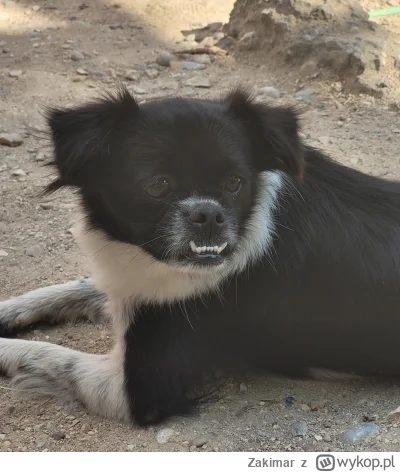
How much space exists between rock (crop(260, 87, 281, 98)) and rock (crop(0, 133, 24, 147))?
2.54m

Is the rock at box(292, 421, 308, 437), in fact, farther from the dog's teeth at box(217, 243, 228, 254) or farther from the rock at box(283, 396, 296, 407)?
the dog's teeth at box(217, 243, 228, 254)

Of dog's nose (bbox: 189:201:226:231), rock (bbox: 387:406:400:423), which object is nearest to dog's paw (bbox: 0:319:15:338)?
dog's nose (bbox: 189:201:226:231)

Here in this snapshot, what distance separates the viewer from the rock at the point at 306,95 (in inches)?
301

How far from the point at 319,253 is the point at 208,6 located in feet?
20.6

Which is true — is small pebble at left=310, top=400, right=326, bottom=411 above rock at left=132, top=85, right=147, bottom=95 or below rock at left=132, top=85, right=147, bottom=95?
below

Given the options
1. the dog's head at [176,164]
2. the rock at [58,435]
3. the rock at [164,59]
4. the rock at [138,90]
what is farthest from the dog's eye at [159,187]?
the rock at [164,59]

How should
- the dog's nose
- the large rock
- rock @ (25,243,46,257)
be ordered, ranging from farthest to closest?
the large rock, rock @ (25,243,46,257), the dog's nose

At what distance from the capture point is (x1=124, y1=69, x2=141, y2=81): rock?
8.05m

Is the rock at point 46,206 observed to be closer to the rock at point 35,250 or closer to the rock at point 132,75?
the rock at point 35,250

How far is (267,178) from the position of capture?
4.00m

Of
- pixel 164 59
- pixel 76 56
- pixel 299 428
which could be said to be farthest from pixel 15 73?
pixel 299 428

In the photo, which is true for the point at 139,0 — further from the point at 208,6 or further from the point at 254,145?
the point at 254,145

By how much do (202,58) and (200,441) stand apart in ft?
18.2

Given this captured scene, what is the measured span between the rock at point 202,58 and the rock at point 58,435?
17.6 ft
